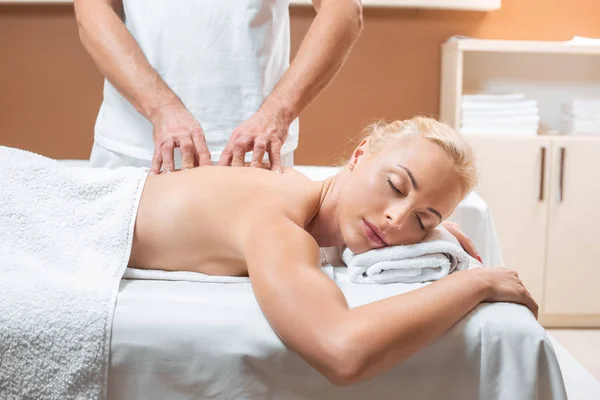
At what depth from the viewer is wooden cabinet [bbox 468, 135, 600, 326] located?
3.02 m

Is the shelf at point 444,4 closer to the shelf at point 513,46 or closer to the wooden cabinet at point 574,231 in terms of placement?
the shelf at point 513,46

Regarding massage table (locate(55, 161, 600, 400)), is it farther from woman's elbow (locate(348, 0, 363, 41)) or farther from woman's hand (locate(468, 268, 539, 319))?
woman's elbow (locate(348, 0, 363, 41))

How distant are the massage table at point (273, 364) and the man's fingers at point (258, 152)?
50 cm

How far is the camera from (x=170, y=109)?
60.2 inches

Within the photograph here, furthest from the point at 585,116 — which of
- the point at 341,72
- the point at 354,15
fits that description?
the point at 354,15

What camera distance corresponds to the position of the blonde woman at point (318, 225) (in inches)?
37.9

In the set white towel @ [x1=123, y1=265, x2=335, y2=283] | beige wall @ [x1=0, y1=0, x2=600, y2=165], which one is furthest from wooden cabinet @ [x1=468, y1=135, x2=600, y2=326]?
white towel @ [x1=123, y1=265, x2=335, y2=283]

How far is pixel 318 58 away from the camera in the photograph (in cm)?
164

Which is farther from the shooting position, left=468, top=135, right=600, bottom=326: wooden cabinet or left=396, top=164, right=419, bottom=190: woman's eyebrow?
left=468, top=135, right=600, bottom=326: wooden cabinet

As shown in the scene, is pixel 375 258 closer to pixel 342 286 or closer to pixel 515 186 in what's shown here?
pixel 342 286

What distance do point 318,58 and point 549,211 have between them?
184 cm

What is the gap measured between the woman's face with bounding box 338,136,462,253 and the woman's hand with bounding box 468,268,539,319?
0.62ft

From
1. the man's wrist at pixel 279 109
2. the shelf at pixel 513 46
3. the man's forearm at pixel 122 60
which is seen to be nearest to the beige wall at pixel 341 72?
the shelf at pixel 513 46

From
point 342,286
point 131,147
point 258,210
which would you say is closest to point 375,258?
point 342,286
